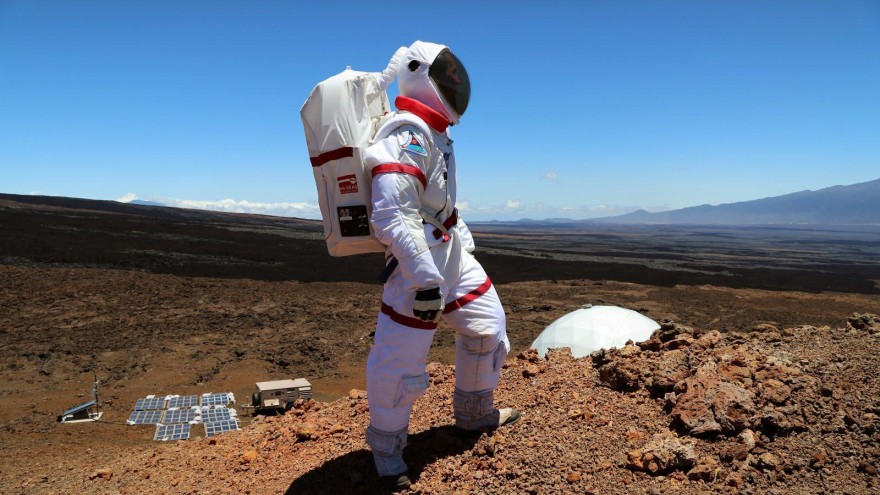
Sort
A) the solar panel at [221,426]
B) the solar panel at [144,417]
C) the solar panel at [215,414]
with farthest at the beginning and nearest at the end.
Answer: the solar panel at [144,417], the solar panel at [215,414], the solar panel at [221,426]

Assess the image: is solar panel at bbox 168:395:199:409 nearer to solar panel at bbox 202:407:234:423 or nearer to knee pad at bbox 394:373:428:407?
solar panel at bbox 202:407:234:423

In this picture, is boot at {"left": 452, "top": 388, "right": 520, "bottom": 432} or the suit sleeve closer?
the suit sleeve

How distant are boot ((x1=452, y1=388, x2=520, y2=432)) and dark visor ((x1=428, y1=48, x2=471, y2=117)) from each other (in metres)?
1.90

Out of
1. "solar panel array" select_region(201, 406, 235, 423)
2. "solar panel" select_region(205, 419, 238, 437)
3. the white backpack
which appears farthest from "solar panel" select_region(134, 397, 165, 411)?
the white backpack

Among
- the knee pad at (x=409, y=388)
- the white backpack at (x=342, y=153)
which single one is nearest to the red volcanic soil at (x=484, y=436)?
the knee pad at (x=409, y=388)

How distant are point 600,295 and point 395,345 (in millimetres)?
22434

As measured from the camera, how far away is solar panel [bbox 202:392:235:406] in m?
9.35

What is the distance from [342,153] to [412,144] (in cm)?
41

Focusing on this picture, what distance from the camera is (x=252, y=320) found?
1553 centimetres

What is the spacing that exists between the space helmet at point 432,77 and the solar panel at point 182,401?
7604 millimetres

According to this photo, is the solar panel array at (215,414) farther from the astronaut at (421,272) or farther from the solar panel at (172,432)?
the astronaut at (421,272)

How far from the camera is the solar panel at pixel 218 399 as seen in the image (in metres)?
9.35

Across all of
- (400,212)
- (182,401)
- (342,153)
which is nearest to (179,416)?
(182,401)

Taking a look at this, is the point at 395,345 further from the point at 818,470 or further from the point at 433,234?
the point at 818,470
